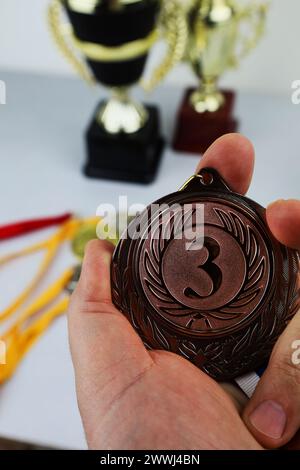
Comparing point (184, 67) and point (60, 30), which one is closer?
point (60, 30)

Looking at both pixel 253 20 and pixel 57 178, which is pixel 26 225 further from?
pixel 253 20

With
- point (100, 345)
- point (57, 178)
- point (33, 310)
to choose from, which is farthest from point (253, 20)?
point (100, 345)

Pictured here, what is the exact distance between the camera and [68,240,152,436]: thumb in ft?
1.22

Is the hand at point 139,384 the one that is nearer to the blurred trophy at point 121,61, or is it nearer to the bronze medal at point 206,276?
the bronze medal at point 206,276

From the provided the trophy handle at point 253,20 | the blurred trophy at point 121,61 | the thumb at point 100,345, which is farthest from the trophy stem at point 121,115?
the thumb at point 100,345

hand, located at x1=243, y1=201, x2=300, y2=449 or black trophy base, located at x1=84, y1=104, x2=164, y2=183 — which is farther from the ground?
black trophy base, located at x1=84, y1=104, x2=164, y2=183

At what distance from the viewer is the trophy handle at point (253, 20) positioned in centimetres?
77

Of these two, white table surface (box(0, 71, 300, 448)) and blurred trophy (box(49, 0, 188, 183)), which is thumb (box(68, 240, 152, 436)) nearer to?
white table surface (box(0, 71, 300, 448))

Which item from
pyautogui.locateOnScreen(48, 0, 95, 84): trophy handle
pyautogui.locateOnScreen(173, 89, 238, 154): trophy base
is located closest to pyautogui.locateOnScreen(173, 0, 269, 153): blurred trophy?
pyautogui.locateOnScreen(173, 89, 238, 154): trophy base

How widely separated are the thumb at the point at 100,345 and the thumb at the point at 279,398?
0.08 meters

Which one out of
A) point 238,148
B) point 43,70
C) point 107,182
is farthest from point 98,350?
point 43,70

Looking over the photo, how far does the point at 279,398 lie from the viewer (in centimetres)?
40

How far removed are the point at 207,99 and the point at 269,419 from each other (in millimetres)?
548

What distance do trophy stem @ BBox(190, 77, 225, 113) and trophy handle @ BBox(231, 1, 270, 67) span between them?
0.05 m
